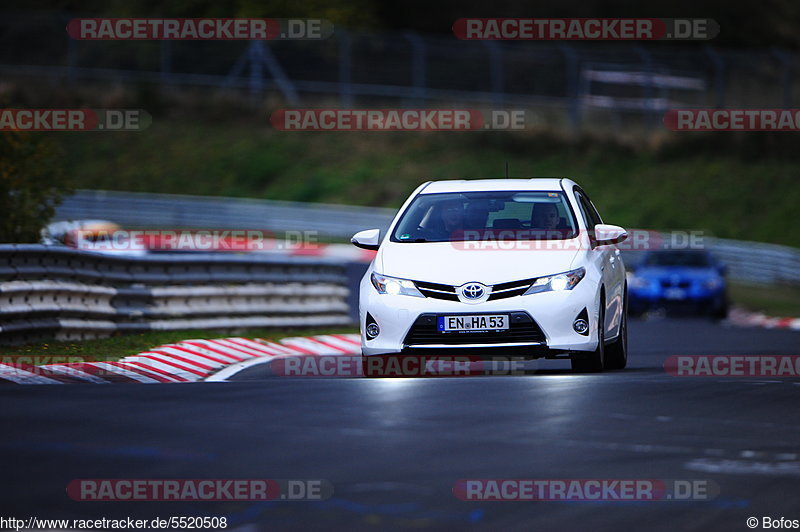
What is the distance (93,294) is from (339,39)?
28180 mm

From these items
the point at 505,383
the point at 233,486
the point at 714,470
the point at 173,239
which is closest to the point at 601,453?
the point at 714,470

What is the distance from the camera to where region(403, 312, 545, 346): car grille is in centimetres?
1141

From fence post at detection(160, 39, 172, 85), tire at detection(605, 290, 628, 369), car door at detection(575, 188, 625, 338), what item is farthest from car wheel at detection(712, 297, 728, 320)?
fence post at detection(160, 39, 172, 85)

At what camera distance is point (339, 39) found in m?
43.2

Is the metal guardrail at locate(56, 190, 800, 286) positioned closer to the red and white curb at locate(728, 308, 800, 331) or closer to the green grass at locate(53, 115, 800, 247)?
the green grass at locate(53, 115, 800, 247)

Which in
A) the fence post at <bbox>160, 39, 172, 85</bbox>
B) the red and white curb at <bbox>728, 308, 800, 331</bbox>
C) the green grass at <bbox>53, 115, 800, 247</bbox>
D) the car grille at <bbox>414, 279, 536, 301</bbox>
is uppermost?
the fence post at <bbox>160, 39, 172, 85</bbox>

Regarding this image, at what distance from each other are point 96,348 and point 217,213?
29248 millimetres

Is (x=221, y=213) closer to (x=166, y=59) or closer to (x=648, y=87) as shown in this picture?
(x=166, y=59)

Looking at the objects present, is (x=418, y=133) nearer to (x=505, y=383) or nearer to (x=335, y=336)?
(x=335, y=336)

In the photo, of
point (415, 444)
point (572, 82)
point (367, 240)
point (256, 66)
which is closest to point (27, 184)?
point (367, 240)

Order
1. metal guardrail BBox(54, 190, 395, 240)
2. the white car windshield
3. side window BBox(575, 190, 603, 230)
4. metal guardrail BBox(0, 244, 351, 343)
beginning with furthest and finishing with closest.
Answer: metal guardrail BBox(54, 190, 395, 240)
metal guardrail BBox(0, 244, 351, 343)
side window BBox(575, 190, 603, 230)
the white car windshield

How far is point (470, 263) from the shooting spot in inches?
456

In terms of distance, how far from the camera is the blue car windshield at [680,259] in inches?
1083

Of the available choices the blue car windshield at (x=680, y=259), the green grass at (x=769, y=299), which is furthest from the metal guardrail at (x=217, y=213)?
the blue car windshield at (x=680, y=259)
